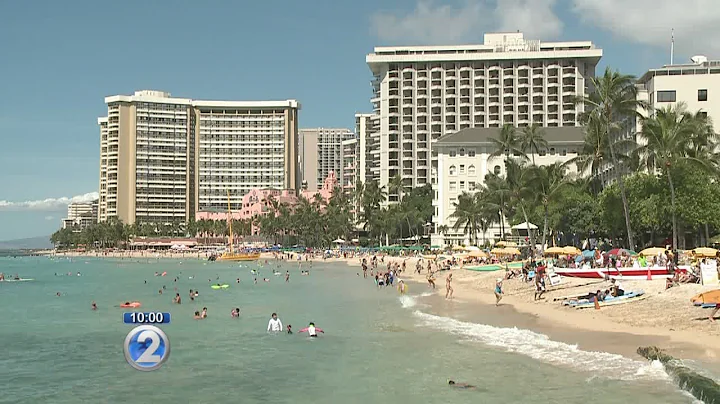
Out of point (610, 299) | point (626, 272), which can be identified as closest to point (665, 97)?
point (626, 272)

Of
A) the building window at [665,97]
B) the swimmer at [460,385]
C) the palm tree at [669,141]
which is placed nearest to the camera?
the swimmer at [460,385]

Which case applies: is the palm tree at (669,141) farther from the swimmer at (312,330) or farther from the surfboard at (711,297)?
the swimmer at (312,330)

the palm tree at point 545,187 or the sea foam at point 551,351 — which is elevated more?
the palm tree at point 545,187

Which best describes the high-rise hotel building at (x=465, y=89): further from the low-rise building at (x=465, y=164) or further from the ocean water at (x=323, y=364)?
the ocean water at (x=323, y=364)

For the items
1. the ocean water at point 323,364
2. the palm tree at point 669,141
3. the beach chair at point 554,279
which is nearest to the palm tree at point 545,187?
the palm tree at point 669,141

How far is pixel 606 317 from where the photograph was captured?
28.7m

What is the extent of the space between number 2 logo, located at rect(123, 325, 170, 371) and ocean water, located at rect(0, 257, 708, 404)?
11.5m

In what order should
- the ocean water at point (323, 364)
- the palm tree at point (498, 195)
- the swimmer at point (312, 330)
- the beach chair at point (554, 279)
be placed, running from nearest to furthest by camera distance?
1. the ocean water at point (323, 364)
2. the swimmer at point (312, 330)
3. the beach chair at point (554, 279)
4. the palm tree at point (498, 195)

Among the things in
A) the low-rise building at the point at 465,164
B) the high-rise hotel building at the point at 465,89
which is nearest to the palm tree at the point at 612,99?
the low-rise building at the point at 465,164

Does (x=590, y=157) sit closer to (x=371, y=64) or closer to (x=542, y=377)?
(x=542, y=377)

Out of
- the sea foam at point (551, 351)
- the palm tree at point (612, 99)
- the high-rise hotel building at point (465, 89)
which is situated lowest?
the sea foam at point (551, 351)

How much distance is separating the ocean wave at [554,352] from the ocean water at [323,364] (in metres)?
0.05

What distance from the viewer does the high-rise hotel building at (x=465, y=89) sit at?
13125 centimetres

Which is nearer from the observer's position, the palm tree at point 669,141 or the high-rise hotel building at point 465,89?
the palm tree at point 669,141
